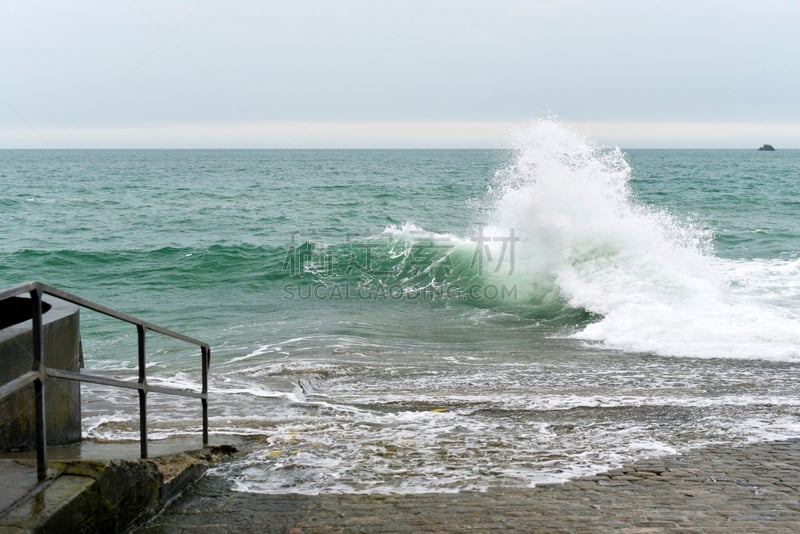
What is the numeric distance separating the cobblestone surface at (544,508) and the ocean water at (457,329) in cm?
25

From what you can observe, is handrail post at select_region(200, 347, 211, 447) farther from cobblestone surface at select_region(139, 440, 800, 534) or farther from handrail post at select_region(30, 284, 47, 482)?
handrail post at select_region(30, 284, 47, 482)

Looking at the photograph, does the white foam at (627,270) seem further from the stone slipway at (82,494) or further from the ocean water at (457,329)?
the stone slipway at (82,494)

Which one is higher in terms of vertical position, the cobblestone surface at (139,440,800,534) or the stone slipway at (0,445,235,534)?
the stone slipway at (0,445,235,534)

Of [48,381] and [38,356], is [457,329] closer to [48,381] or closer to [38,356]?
[48,381]

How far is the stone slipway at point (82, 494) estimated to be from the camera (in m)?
2.74

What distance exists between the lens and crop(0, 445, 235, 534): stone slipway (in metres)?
2.74

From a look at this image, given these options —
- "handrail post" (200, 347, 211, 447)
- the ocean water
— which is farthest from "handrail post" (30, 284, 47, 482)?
"handrail post" (200, 347, 211, 447)

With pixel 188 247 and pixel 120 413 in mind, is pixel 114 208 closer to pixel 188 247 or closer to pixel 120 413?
pixel 188 247

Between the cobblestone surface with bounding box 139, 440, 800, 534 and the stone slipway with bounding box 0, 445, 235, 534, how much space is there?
0.16 m

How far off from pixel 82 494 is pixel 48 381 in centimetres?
120

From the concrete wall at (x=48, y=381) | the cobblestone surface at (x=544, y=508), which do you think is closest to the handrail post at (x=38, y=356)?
the concrete wall at (x=48, y=381)

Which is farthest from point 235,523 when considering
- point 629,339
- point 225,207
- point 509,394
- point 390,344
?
point 225,207

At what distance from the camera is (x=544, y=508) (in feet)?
13.3

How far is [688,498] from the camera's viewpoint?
4246mm
